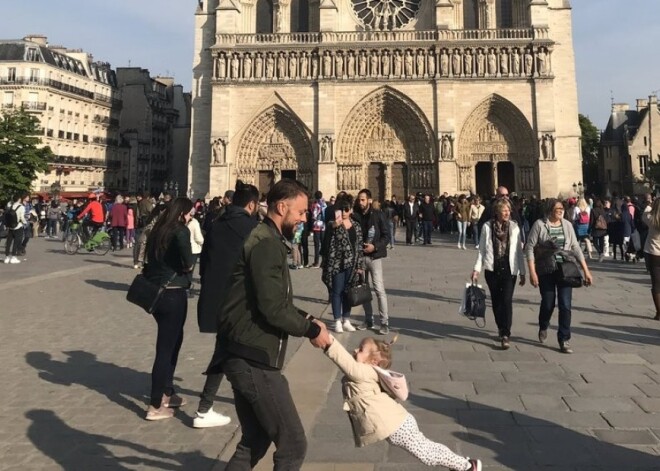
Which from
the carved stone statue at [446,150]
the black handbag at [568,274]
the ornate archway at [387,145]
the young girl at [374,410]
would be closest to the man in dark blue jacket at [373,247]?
the black handbag at [568,274]

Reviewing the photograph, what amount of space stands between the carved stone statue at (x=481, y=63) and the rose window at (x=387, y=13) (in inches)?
185

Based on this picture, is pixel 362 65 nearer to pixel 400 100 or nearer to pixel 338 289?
pixel 400 100

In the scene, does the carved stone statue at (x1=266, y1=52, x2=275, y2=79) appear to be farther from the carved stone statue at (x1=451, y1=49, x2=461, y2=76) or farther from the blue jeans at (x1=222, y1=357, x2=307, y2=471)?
the blue jeans at (x1=222, y1=357, x2=307, y2=471)

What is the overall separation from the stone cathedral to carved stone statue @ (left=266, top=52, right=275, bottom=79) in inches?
2.0

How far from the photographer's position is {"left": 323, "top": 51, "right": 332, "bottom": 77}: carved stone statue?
26.6 m

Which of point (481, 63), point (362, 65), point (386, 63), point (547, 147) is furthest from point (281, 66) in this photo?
point (547, 147)

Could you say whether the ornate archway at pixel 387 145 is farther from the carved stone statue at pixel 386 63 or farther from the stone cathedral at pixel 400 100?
the carved stone statue at pixel 386 63

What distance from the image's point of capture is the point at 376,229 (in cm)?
656

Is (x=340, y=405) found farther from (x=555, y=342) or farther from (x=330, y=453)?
(x=555, y=342)

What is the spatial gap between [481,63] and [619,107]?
98.7 ft

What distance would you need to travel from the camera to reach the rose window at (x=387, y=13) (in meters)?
28.8

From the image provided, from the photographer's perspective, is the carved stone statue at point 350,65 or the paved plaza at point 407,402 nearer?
the paved plaza at point 407,402

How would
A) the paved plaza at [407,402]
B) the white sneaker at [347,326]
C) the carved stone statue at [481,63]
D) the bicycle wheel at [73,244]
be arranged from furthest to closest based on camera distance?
the carved stone statue at [481,63], the bicycle wheel at [73,244], the white sneaker at [347,326], the paved plaza at [407,402]

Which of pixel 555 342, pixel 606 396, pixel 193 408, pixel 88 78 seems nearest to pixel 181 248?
pixel 193 408
